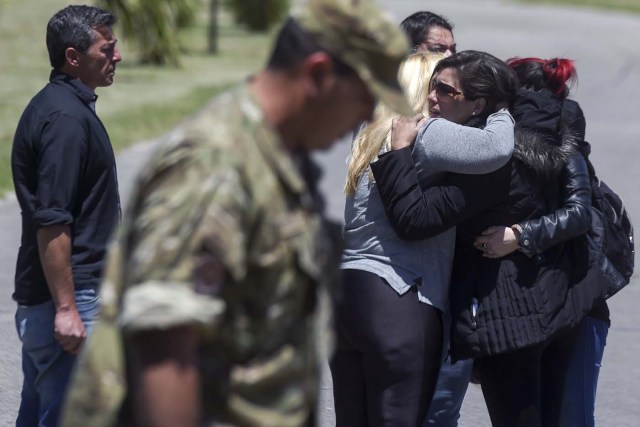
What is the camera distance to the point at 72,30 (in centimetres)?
388

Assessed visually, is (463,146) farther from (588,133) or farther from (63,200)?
(588,133)

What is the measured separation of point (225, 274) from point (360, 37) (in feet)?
1.60

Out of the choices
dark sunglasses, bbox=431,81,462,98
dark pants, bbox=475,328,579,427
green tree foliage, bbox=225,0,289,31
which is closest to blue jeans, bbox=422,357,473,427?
dark pants, bbox=475,328,579,427

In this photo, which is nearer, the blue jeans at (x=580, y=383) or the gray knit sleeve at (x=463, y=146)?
the gray knit sleeve at (x=463, y=146)

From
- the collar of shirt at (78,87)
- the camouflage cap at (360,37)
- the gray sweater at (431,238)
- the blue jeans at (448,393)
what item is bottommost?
the blue jeans at (448,393)

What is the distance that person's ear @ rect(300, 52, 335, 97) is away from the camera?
2.14m

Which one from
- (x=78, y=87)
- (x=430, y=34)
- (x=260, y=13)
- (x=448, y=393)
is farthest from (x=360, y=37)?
(x=260, y=13)

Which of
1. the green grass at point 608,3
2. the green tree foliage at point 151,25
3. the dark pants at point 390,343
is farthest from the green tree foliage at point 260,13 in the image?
the dark pants at point 390,343

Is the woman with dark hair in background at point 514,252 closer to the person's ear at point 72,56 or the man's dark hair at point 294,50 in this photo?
the person's ear at point 72,56

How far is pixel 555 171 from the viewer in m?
3.81

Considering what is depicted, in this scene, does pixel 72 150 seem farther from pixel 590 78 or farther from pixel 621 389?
pixel 590 78

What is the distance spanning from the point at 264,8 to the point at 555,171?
2234cm

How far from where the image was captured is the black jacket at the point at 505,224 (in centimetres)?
363

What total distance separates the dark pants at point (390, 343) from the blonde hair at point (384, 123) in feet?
1.09
